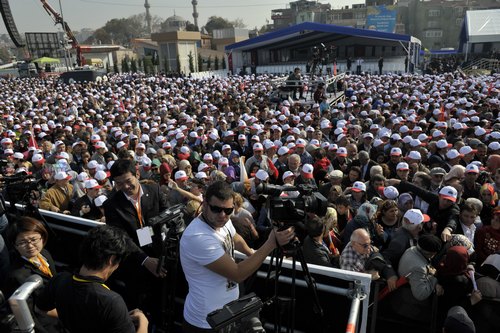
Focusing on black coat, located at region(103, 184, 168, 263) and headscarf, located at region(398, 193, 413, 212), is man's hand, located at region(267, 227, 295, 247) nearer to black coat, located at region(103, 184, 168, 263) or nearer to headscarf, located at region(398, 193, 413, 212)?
black coat, located at region(103, 184, 168, 263)

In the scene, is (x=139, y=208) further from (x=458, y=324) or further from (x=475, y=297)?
(x=475, y=297)

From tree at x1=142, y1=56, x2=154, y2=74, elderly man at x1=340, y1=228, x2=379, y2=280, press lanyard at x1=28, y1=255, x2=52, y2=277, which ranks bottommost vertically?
elderly man at x1=340, y1=228, x2=379, y2=280

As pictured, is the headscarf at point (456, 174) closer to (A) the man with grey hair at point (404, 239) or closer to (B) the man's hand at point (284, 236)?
(A) the man with grey hair at point (404, 239)

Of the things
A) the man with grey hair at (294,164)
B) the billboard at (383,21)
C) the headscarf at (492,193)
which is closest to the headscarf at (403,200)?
the headscarf at (492,193)

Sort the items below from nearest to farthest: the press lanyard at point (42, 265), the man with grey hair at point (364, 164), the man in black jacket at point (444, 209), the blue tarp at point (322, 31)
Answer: the press lanyard at point (42, 265) < the man in black jacket at point (444, 209) < the man with grey hair at point (364, 164) < the blue tarp at point (322, 31)

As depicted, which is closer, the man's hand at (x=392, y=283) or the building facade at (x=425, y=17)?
the man's hand at (x=392, y=283)

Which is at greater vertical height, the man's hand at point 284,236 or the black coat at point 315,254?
the man's hand at point 284,236

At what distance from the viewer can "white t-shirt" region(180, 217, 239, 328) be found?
217cm

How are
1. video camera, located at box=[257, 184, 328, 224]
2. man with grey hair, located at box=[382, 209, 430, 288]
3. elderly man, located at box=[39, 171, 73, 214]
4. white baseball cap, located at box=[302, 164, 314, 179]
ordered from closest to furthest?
video camera, located at box=[257, 184, 328, 224]
man with grey hair, located at box=[382, 209, 430, 288]
elderly man, located at box=[39, 171, 73, 214]
white baseball cap, located at box=[302, 164, 314, 179]

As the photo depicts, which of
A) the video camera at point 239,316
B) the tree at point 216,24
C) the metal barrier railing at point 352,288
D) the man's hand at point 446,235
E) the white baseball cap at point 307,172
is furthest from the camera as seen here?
the tree at point 216,24

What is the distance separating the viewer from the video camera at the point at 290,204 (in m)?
2.12

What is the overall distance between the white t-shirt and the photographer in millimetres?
415

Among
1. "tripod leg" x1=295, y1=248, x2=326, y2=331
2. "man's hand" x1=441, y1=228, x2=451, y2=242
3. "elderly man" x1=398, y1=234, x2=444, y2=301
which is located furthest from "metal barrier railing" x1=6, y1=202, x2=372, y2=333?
"man's hand" x1=441, y1=228, x2=451, y2=242

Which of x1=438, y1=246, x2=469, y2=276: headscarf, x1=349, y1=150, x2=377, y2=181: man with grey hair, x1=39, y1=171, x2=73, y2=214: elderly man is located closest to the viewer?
x1=438, y1=246, x2=469, y2=276: headscarf
